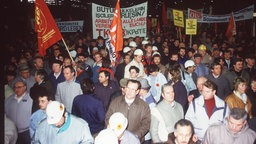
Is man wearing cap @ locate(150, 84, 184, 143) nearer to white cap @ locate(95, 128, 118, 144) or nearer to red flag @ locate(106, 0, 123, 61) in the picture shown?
white cap @ locate(95, 128, 118, 144)

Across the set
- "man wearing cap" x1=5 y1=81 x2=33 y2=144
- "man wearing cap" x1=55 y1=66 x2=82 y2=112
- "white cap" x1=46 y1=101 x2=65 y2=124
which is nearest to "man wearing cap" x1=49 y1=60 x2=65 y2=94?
"man wearing cap" x1=55 y1=66 x2=82 y2=112

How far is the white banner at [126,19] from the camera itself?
1116 cm

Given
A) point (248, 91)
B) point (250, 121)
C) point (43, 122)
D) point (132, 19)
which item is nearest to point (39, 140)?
point (43, 122)

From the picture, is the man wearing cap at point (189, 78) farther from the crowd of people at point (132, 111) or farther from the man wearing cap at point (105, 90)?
the man wearing cap at point (105, 90)

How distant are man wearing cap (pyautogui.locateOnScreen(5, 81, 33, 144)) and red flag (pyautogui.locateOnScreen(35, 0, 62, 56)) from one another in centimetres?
264

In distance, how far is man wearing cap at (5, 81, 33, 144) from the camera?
5512mm

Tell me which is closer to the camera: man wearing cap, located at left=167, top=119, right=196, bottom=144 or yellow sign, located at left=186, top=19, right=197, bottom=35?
man wearing cap, located at left=167, top=119, right=196, bottom=144

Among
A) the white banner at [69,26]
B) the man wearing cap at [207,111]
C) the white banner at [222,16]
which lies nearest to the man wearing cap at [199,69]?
the man wearing cap at [207,111]

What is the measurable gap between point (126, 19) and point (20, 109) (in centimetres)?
722

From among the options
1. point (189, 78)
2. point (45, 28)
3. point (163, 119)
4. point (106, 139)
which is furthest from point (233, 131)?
point (45, 28)

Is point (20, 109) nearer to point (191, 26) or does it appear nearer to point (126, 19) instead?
point (126, 19)

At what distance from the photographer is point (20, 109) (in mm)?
5531

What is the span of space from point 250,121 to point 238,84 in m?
0.97

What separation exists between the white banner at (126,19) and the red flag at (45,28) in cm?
324
